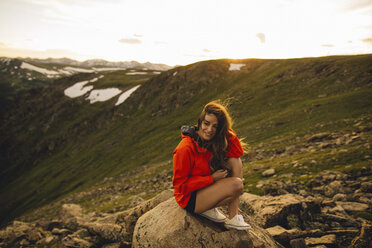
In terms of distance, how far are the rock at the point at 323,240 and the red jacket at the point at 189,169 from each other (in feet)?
13.3

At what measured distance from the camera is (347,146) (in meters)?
17.3

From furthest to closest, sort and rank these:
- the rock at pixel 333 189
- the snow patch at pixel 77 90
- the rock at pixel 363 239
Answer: the snow patch at pixel 77 90, the rock at pixel 333 189, the rock at pixel 363 239

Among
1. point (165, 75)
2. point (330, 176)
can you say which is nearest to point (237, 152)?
Result: point (330, 176)

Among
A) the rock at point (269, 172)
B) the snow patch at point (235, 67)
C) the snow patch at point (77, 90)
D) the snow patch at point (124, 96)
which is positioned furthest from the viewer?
the snow patch at point (77, 90)

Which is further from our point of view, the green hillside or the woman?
the green hillside

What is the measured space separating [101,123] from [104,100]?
744 inches

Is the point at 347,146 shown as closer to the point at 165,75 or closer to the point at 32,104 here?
the point at 165,75

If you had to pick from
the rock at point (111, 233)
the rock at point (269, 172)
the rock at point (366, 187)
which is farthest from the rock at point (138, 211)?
the rock at point (269, 172)

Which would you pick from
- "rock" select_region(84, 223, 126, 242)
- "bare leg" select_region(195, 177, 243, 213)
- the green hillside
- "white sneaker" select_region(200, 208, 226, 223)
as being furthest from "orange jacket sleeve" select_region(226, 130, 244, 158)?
"rock" select_region(84, 223, 126, 242)

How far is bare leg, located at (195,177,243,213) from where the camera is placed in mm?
5844

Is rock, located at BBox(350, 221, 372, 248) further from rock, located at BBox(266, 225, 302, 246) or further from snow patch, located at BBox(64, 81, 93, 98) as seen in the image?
snow patch, located at BBox(64, 81, 93, 98)

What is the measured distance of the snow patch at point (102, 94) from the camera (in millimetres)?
95725

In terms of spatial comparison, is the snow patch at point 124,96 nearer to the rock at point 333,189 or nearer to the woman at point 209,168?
the rock at point 333,189

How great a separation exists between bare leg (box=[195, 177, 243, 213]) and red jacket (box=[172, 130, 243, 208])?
0.65ft
